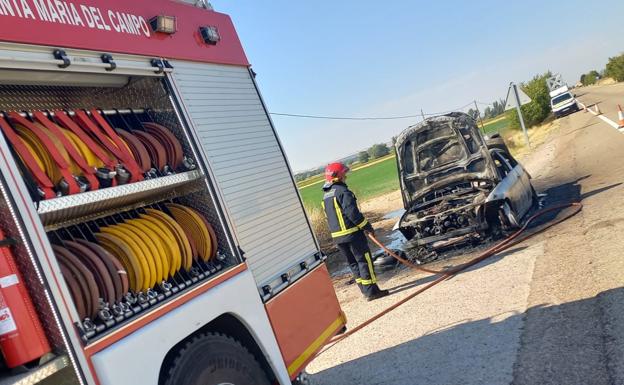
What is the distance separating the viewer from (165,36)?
12.1 ft

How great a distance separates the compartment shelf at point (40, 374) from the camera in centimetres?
212

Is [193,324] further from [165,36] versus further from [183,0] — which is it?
[183,0]

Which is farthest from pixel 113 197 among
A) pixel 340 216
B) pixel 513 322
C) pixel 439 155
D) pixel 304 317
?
pixel 439 155

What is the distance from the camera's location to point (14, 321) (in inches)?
87.6

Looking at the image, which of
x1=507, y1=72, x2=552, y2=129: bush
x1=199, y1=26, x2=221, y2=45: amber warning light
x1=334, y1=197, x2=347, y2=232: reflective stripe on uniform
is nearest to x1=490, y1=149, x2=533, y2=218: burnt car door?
x1=334, y1=197, x2=347, y2=232: reflective stripe on uniform

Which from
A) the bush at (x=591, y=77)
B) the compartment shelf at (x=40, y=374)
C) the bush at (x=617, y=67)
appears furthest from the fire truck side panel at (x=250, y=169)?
the bush at (x=591, y=77)

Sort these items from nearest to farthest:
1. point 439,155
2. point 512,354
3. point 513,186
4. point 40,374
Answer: point 40,374
point 512,354
point 513,186
point 439,155

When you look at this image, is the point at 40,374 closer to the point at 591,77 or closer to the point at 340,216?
the point at 340,216

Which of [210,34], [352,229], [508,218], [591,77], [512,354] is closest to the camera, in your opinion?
[210,34]

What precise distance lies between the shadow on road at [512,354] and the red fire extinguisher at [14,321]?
3239mm

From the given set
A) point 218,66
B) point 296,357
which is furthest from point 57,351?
point 218,66

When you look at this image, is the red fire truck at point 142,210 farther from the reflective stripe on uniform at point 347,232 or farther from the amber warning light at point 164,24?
the reflective stripe on uniform at point 347,232

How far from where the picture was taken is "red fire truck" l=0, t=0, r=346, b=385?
7.52 ft

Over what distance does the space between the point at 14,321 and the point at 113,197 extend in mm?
851
